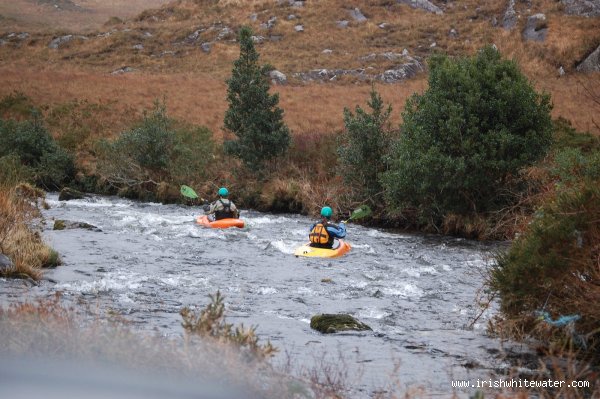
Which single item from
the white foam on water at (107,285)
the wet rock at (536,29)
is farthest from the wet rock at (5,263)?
the wet rock at (536,29)

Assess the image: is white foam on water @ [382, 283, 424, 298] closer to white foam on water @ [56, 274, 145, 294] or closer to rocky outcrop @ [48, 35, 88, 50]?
white foam on water @ [56, 274, 145, 294]

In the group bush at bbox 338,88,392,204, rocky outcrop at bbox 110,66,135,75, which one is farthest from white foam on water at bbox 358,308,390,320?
rocky outcrop at bbox 110,66,135,75

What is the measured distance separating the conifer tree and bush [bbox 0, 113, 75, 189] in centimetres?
700

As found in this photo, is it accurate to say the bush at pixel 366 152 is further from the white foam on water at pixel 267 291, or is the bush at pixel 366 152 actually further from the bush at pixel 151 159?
the white foam on water at pixel 267 291

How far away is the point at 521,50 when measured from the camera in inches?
1960

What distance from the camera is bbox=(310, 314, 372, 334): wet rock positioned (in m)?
10.5

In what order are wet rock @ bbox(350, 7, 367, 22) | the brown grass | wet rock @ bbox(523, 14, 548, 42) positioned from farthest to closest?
wet rock @ bbox(350, 7, 367, 22) → wet rock @ bbox(523, 14, 548, 42) → the brown grass

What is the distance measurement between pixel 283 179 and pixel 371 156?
3864 millimetres

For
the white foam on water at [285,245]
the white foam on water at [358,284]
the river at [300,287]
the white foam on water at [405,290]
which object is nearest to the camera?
the river at [300,287]

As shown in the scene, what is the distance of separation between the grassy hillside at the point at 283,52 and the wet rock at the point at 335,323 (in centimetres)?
2059

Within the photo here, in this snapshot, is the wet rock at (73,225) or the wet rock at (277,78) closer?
the wet rock at (73,225)

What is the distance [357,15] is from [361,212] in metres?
45.6

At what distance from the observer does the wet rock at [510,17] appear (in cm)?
5482

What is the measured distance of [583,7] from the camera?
53906 mm
